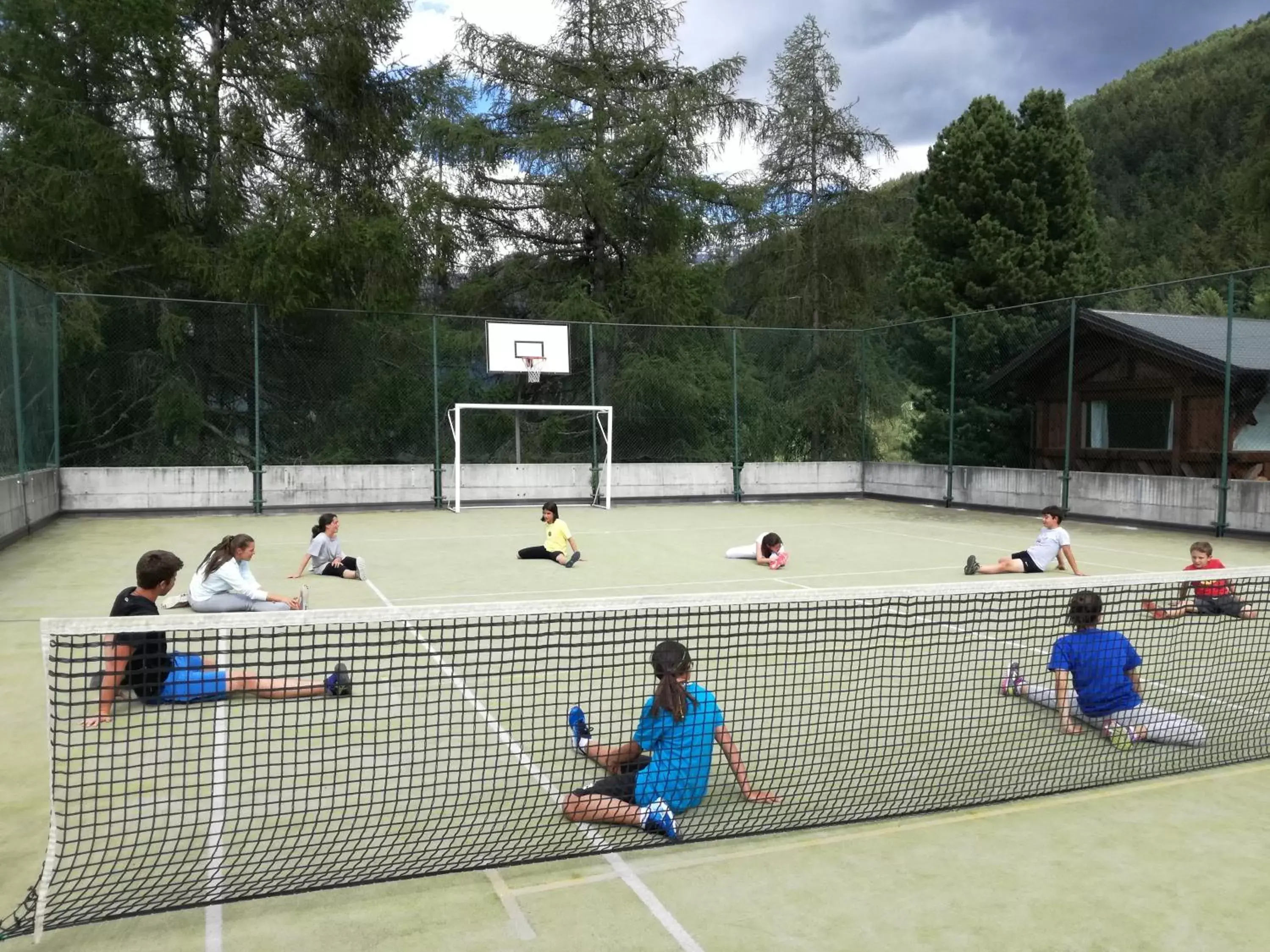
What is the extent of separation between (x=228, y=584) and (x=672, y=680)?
15.1 feet

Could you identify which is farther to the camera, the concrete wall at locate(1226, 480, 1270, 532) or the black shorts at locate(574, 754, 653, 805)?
the concrete wall at locate(1226, 480, 1270, 532)

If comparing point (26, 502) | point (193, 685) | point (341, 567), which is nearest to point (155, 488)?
point (26, 502)

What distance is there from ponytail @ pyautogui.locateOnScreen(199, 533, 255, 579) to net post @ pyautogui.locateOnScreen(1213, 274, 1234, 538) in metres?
13.4

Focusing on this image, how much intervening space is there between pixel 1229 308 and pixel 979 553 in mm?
5459

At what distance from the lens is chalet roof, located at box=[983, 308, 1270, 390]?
15.8m

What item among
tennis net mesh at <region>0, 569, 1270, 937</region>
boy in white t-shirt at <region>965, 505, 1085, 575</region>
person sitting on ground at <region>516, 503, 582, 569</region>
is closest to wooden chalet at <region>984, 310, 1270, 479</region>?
boy in white t-shirt at <region>965, 505, 1085, 575</region>

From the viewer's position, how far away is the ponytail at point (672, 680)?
157 inches

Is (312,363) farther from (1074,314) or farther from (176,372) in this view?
(1074,314)

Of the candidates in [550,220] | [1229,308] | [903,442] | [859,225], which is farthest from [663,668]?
[859,225]

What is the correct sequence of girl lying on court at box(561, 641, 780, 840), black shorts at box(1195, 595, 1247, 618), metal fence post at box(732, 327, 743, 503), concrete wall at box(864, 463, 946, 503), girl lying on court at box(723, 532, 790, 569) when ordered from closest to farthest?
girl lying on court at box(561, 641, 780, 840) < black shorts at box(1195, 595, 1247, 618) < girl lying on court at box(723, 532, 790, 569) < concrete wall at box(864, 463, 946, 503) < metal fence post at box(732, 327, 743, 503)

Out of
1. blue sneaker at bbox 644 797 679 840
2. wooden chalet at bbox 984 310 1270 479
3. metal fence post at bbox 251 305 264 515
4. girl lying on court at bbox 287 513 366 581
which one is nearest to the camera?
blue sneaker at bbox 644 797 679 840

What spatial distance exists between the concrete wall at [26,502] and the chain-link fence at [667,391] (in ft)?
1.54

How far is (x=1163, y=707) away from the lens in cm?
568

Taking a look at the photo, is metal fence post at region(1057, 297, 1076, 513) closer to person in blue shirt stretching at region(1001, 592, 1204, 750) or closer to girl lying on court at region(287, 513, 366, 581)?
girl lying on court at region(287, 513, 366, 581)
